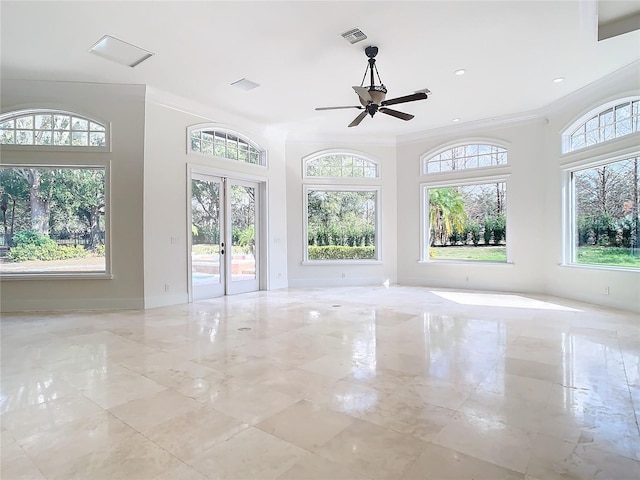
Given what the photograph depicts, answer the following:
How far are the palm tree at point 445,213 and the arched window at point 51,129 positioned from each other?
6.58m

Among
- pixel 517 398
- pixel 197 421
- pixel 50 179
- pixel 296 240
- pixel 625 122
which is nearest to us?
pixel 197 421

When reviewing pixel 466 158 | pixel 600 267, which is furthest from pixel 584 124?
pixel 600 267

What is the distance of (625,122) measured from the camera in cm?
550

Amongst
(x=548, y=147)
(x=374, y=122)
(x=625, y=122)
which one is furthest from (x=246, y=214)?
(x=625, y=122)

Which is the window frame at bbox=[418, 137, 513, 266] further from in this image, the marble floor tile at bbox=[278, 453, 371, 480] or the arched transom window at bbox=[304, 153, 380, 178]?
the marble floor tile at bbox=[278, 453, 371, 480]

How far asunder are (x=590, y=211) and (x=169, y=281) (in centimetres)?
726

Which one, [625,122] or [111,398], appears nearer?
[111,398]

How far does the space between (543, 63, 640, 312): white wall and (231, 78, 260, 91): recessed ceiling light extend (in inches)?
210

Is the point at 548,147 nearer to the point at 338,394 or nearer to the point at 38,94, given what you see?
the point at 338,394

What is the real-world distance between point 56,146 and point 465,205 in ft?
25.3

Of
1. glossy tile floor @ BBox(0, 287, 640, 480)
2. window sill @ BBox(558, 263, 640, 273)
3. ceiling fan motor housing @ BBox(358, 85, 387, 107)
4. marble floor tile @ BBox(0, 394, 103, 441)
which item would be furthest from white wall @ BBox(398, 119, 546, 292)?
marble floor tile @ BBox(0, 394, 103, 441)

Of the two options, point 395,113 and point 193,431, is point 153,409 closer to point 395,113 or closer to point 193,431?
point 193,431

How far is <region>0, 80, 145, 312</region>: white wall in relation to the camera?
574cm

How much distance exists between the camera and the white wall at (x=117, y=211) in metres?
5.74
